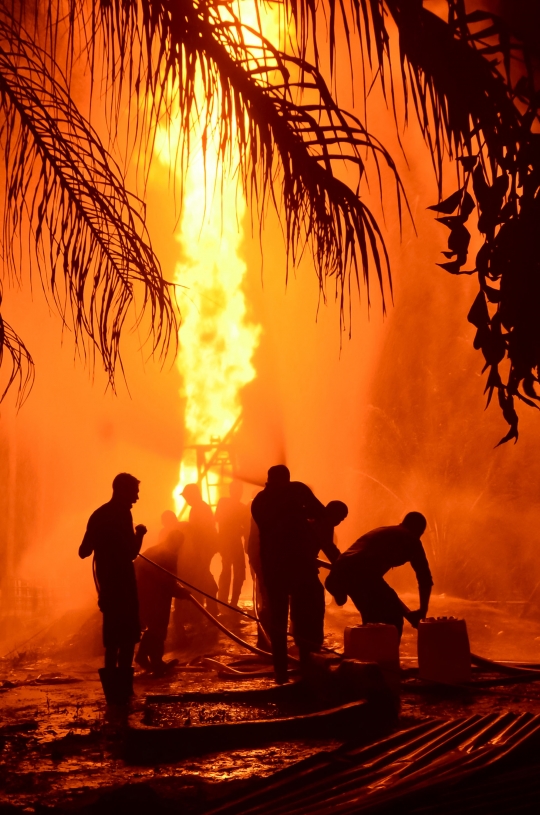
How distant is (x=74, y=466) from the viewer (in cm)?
3198

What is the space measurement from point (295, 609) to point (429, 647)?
108 centimetres

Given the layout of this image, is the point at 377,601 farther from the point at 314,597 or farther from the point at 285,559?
the point at 285,559

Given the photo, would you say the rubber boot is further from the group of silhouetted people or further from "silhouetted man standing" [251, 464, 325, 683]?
"silhouetted man standing" [251, 464, 325, 683]

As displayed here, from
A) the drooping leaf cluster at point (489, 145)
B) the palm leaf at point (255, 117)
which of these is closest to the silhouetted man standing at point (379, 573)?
the palm leaf at point (255, 117)

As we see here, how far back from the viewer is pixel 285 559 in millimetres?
6512

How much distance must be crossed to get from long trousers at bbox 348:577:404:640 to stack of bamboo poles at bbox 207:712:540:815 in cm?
200

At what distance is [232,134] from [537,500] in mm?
16897

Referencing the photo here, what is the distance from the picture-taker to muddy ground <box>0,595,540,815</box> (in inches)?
148

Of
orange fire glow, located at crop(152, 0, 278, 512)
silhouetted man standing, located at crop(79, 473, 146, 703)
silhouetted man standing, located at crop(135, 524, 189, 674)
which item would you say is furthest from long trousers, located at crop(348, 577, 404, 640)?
orange fire glow, located at crop(152, 0, 278, 512)

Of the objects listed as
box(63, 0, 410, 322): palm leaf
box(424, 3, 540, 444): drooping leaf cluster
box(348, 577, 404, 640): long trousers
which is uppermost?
box(63, 0, 410, 322): palm leaf

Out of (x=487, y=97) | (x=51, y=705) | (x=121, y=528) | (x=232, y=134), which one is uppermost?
(x=232, y=134)

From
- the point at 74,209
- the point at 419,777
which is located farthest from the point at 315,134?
the point at 419,777

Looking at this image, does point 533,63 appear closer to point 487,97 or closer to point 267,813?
point 487,97

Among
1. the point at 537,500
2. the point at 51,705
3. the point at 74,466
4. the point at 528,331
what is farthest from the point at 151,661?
the point at 74,466
